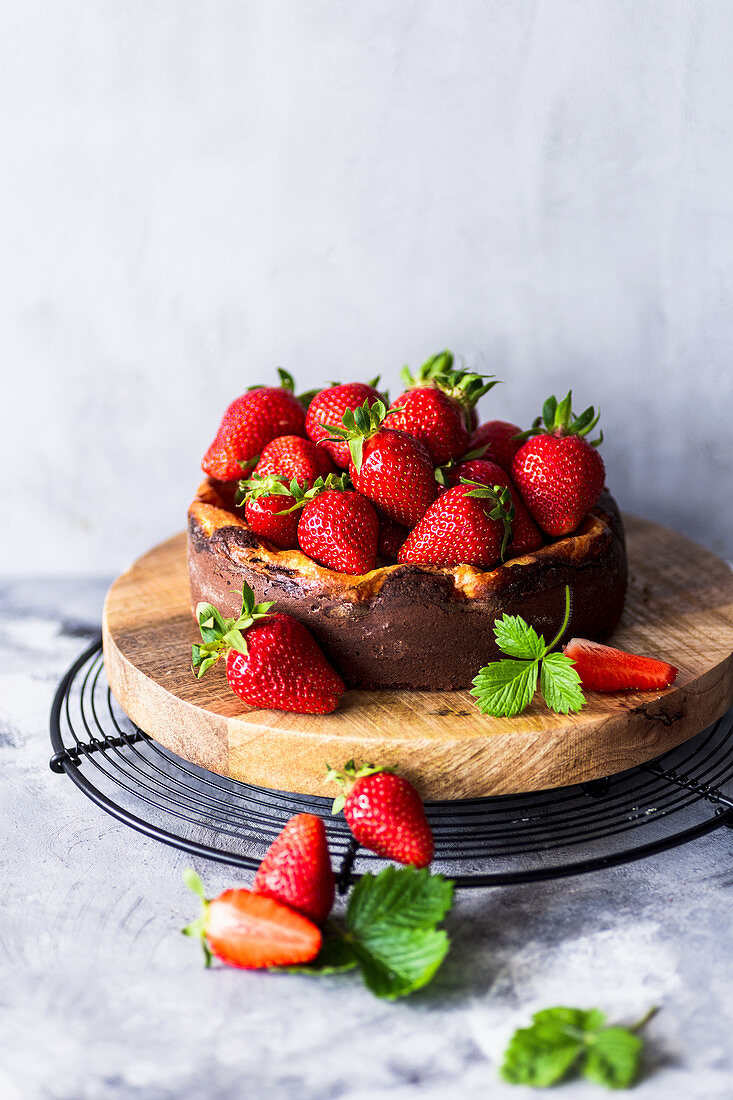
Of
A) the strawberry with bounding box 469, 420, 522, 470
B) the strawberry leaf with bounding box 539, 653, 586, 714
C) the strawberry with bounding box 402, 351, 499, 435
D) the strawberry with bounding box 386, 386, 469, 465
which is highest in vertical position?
the strawberry with bounding box 402, 351, 499, 435

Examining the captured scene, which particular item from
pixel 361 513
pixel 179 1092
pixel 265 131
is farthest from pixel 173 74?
pixel 179 1092

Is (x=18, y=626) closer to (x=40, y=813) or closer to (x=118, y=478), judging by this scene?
(x=118, y=478)

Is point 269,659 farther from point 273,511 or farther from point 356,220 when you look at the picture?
point 356,220

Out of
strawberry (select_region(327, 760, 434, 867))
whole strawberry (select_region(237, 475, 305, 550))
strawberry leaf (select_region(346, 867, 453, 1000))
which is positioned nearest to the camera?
strawberry leaf (select_region(346, 867, 453, 1000))

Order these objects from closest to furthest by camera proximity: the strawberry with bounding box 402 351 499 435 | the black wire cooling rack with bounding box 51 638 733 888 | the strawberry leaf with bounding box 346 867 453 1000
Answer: the strawberry leaf with bounding box 346 867 453 1000 < the black wire cooling rack with bounding box 51 638 733 888 < the strawberry with bounding box 402 351 499 435

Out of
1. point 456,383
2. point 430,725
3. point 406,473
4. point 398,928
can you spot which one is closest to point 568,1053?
point 398,928

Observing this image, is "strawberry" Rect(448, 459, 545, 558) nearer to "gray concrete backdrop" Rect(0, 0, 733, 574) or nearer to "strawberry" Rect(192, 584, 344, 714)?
"strawberry" Rect(192, 584, 344, 714)

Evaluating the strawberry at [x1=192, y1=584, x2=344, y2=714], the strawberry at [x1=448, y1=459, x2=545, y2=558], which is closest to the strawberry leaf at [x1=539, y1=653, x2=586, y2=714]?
the strawberry at [x1=448, y1=459, x2=545, y2=558]
